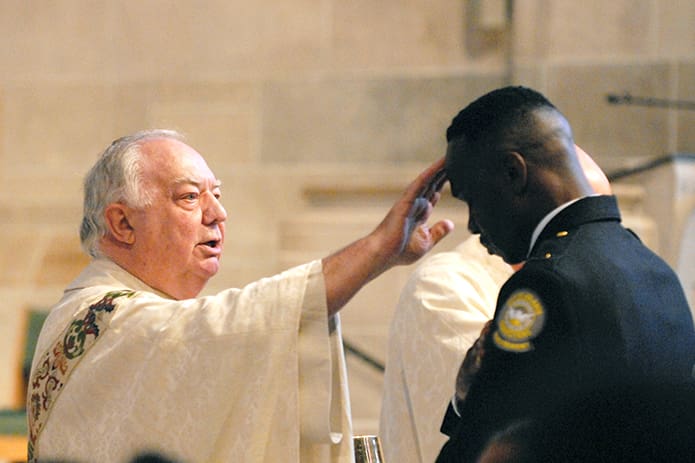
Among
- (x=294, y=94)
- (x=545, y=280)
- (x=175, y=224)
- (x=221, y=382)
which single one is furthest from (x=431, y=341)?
(x=294, y=94)

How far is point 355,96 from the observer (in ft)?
23.1

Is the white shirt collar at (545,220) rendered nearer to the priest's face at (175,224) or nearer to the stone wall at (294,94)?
the priest's face at (175,224)

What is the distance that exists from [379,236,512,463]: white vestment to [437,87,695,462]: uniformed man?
104cm

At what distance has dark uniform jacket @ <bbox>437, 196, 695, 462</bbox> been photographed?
5.86 ft

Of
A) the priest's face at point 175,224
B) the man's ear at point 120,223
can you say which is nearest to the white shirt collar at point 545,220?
the priest's face at point 175,224

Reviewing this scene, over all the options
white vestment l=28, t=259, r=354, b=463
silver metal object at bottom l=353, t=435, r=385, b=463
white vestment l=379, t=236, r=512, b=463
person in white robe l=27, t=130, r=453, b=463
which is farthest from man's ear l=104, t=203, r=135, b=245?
white vestment l=379, t=236, r=512, b=463

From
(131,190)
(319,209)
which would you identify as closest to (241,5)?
(319,209)

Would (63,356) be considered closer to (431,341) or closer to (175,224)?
(175,224)

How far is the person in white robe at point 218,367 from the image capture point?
93.0 inches

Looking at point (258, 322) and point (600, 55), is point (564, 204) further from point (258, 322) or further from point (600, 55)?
point (600, 55)

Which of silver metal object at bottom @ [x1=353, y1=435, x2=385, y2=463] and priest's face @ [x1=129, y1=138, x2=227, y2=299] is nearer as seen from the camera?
silver metal object at bottom @ [x1=353, y1=435, x2=385, y2=463]

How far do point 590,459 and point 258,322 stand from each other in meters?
1.63

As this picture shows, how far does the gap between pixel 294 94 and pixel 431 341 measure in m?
3.96

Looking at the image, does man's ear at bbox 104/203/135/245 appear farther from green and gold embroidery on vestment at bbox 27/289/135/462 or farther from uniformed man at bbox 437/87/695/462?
uniformed man at bbox 437/87/695/462
